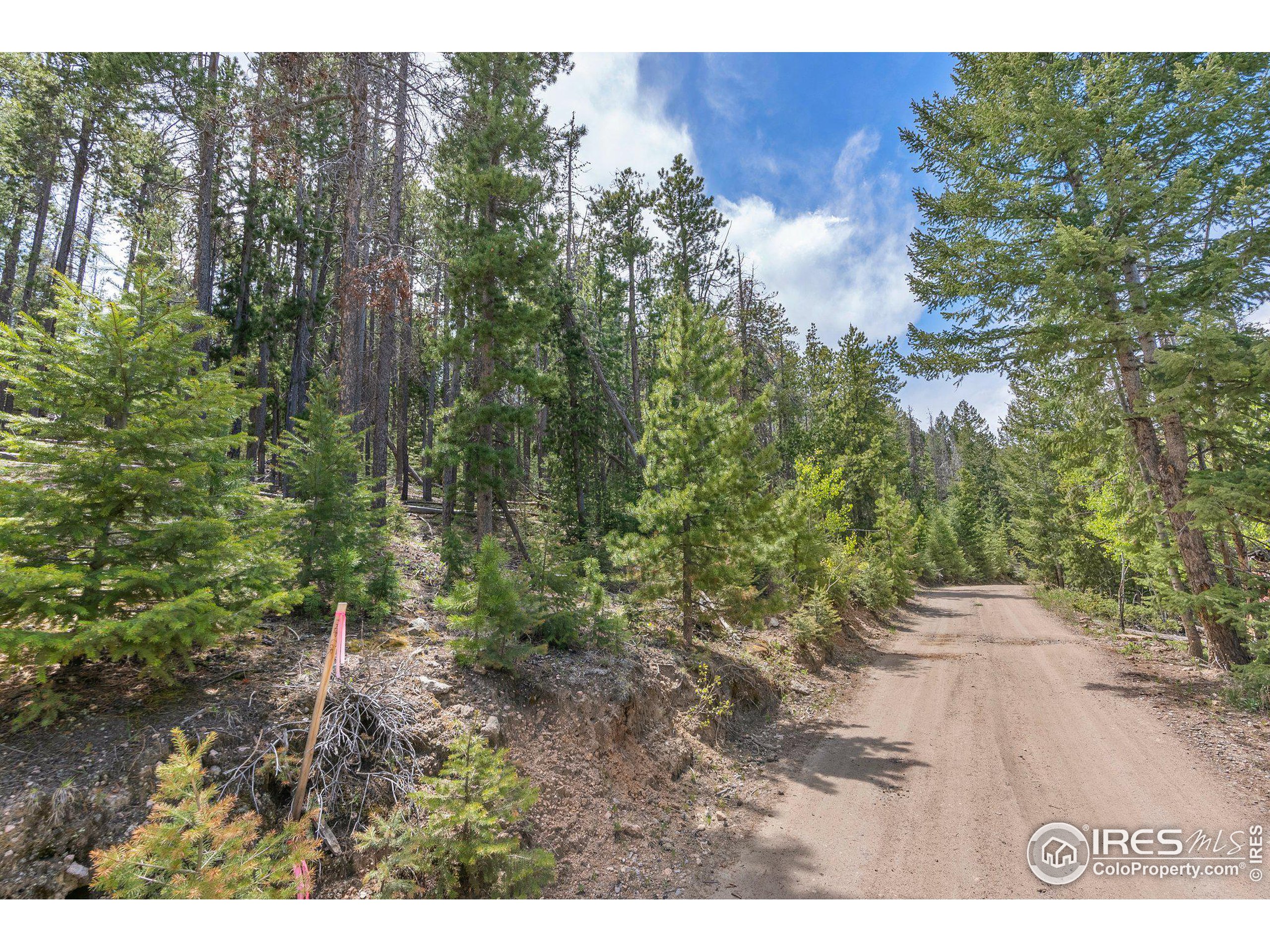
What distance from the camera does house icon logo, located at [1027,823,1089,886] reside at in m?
4.34

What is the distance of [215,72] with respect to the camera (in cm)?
1230

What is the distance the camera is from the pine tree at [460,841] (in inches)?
142

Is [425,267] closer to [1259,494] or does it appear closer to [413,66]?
[413,66]

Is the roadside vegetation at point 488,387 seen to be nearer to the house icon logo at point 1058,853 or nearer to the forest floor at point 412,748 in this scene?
the forest floor at point 412,748

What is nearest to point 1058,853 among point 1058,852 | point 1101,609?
point 1058,852

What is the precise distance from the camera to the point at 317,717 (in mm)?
3297

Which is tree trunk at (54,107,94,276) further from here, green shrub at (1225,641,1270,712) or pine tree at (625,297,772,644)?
green shrub at (1225,641,1270,712)

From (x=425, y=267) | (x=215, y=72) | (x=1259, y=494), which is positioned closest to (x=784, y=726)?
(x=1259, y=494)

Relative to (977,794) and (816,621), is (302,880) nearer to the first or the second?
(977,794)

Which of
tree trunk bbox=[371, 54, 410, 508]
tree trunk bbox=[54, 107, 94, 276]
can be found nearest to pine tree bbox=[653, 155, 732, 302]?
tree trunk bbox=[371, 54, 410, 508]

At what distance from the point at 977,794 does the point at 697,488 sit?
5.47m

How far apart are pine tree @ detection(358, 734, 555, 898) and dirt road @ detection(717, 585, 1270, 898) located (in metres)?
2.31

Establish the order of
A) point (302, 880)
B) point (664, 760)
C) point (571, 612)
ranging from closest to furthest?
point (302, 880) < point (664, 760) < point (571, 612)

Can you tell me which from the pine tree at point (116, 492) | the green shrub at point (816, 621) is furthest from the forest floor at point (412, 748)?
the green shrub at point (816, 621)
